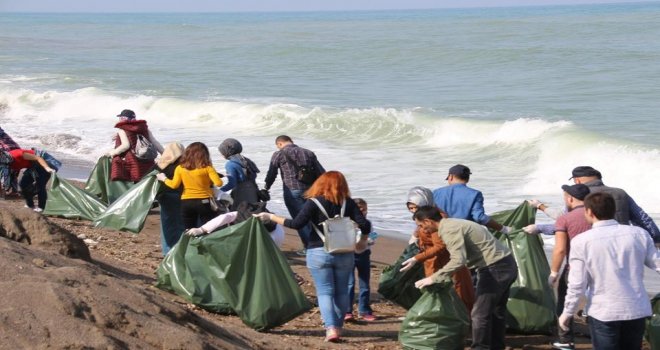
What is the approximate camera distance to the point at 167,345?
5633 millimetres

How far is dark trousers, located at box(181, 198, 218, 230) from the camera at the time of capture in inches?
352

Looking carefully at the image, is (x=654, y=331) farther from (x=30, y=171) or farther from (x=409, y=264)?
(x=30, y=171)

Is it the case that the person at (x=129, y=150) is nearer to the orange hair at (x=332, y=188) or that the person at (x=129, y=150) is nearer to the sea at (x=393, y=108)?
the sea at (x=393, y=108)

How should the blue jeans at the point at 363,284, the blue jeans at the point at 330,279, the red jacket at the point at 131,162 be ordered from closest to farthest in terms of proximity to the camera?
the blue jeans at the point at 330,279 < the blue jeans at the point at 363,284 < the red jacket at the point at 131,162

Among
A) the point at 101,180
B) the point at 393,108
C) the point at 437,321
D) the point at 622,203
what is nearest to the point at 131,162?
the point at 101,180

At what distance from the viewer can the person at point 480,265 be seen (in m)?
6.88

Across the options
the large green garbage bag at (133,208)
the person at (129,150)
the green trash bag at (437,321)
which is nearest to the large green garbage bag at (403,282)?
the green trash bag at (437,321)

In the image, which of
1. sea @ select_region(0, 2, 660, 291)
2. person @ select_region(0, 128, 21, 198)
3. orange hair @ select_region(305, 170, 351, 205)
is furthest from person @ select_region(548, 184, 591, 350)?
person @ select_region(0, 128, 21, 198)

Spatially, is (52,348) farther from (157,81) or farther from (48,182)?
(157,81)

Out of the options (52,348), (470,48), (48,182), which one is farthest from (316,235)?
(470,48)

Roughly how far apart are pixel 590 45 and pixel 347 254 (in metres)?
43.8

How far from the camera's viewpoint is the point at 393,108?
2745 centimetres

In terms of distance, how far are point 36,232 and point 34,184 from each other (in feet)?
13.3

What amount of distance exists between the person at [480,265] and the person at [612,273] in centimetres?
105
